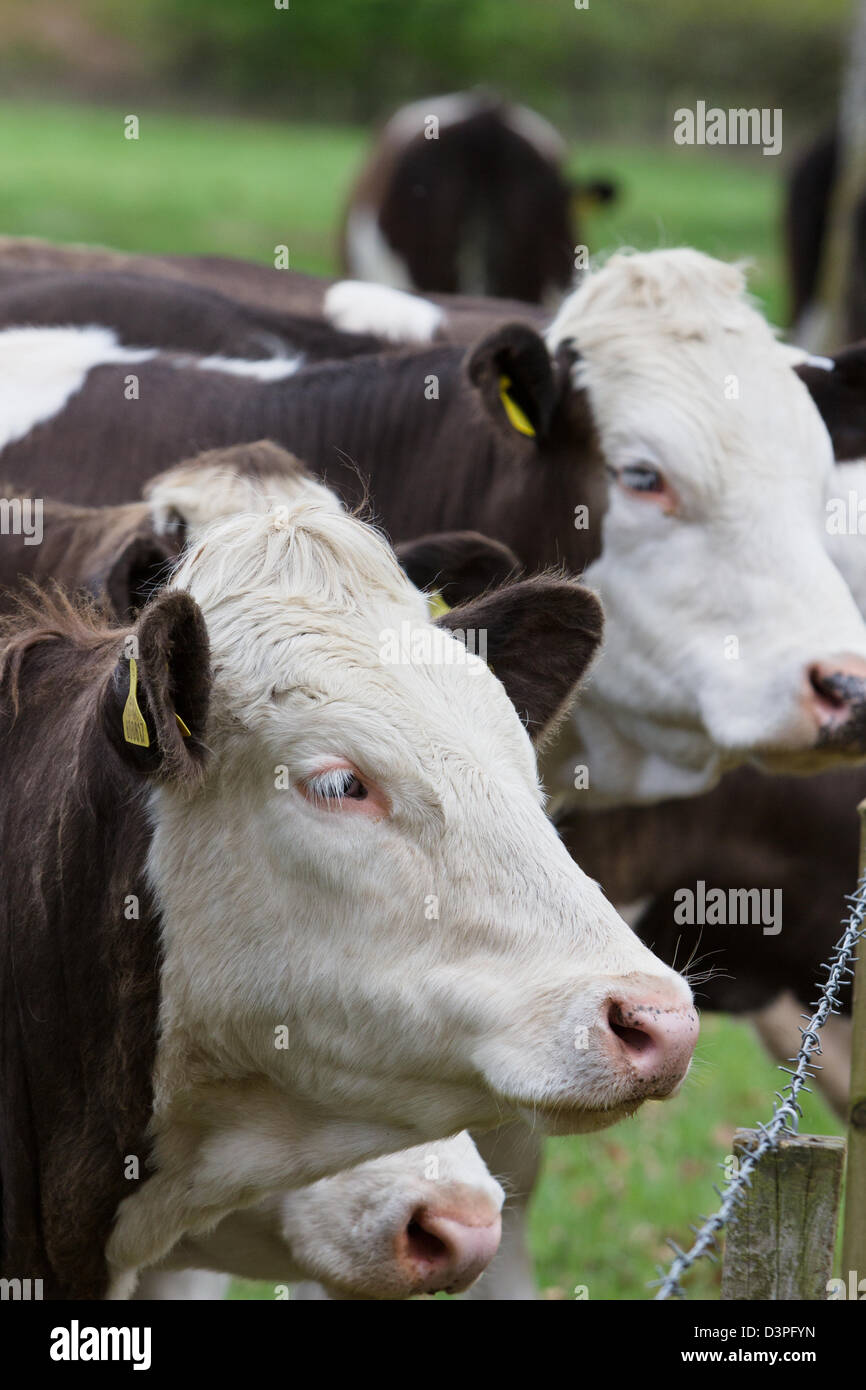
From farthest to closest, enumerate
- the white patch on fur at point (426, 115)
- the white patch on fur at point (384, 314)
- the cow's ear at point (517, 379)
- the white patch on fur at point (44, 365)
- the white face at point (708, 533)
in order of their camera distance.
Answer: the white patch on fur at point (426, 115), the white patch on fur at point (384, 314), the white patch on fur at point (44, 365), the cow's ear at point (517, 379), the white face at point (708, 533)

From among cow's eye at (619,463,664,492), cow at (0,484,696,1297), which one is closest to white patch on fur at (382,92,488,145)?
cow's eye at (619,463,664,492)

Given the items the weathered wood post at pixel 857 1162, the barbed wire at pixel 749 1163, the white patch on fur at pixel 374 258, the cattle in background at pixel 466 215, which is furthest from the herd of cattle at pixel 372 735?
the cattle in background at pixel 466 215

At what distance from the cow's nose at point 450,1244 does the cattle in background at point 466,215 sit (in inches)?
369

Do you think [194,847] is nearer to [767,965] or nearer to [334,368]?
[334,368]

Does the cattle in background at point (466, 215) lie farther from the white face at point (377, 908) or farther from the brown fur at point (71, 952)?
the white face at point (377, 908)

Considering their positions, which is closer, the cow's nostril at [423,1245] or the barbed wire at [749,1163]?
the barbed wire at [749,1163]

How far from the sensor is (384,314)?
A: 17.5 feet

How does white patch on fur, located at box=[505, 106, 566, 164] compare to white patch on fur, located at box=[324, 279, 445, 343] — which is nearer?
white patch on fur, located at box=[324, 279, 445, 343]

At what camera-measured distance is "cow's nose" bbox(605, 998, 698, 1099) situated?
7.18 feet

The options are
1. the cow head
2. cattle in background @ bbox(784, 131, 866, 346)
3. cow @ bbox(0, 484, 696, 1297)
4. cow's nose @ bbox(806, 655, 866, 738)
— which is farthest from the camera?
cattle in background @ bbox(784, 131, 866, 346)

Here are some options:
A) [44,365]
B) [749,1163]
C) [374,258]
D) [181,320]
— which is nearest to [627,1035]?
[749,1163]

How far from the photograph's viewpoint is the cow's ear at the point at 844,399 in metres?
4.50

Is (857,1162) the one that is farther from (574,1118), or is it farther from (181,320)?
(181,320)

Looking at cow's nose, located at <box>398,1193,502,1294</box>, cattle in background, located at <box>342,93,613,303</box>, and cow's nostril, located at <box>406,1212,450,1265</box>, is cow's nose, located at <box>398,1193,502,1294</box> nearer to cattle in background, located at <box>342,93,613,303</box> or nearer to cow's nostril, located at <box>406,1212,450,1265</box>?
cow's nostril, located at <box>406,1212,450,1265</box>
